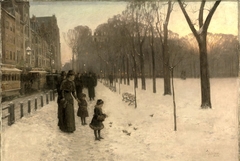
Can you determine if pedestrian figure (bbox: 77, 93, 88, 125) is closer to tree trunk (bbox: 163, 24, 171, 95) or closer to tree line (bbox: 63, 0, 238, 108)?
tree line (bbox: 63, 0, 238, 108)

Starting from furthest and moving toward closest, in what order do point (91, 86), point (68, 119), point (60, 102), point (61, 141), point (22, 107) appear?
1. point (91, 86)
2. point (22, 107)
3. point (60, 102)
4. point (68, 119)
5. point (61, 141)

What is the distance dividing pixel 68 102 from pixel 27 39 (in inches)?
66.5

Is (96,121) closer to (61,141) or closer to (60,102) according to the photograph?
(61,141)

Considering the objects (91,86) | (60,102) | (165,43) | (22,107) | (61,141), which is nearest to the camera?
(61,141)

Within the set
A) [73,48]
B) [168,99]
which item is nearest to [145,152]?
[168,99]

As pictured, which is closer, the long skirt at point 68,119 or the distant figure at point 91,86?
the long skirt at point 68,119

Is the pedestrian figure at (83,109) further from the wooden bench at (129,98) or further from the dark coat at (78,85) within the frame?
the wooden bench at (129,98)

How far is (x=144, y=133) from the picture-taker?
524 centimetres

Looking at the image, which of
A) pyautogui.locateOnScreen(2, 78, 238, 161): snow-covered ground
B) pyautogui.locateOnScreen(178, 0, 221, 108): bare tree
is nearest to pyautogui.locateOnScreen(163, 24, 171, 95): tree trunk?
pyautogui.locateOnScreen(2, 78, 238, 161): snow-covered ground

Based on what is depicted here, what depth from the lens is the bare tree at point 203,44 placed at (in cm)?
551

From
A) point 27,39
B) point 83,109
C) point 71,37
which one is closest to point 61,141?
point 83,109

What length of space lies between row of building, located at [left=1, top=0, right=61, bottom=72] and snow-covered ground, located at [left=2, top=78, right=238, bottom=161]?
1.01 m

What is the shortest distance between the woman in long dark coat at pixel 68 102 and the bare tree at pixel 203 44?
280 centimetres

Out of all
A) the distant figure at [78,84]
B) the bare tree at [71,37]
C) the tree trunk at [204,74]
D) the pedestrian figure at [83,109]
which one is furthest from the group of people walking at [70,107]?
the tree trunk at [204,74]
